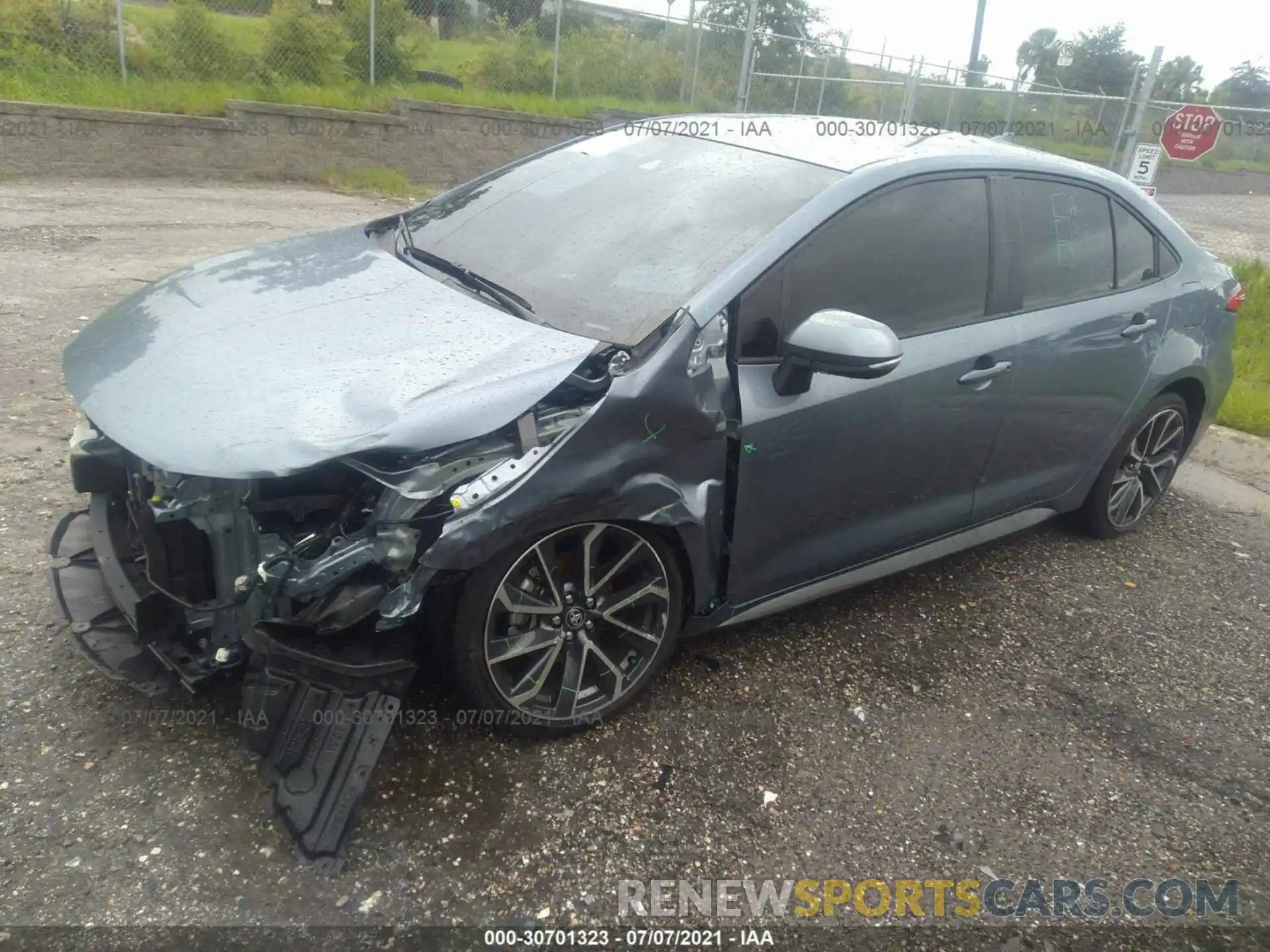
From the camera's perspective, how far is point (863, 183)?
123 inches

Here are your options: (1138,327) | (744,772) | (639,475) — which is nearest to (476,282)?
(639,475)

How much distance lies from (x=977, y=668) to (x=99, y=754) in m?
2.89

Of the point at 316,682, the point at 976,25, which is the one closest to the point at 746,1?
the point at 976,25

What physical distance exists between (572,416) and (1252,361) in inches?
270

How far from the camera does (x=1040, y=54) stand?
103 ft

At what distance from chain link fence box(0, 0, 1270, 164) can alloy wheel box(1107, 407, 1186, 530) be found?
6.26 meters

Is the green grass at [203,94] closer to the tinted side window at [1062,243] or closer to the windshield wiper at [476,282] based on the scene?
the windshield wiper at [476,282]

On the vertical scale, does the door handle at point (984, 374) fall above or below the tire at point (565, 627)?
above

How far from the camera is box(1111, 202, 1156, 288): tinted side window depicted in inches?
156

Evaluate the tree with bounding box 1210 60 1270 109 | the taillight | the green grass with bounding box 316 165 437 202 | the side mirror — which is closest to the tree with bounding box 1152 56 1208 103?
the tree with bounding box 1210 60 1270 109

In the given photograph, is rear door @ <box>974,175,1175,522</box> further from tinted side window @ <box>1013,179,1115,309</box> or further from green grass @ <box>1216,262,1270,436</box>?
green grass @ <box>1216,262,1270,436</box>

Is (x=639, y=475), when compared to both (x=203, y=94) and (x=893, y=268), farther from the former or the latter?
(x=203, y=94)

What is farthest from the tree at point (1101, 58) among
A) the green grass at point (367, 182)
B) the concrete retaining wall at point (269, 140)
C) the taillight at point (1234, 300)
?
the taillight at point (1234, 300)

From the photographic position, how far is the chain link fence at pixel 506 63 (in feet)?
38.4
